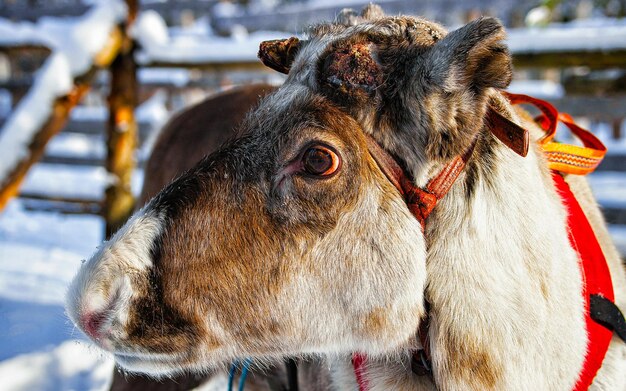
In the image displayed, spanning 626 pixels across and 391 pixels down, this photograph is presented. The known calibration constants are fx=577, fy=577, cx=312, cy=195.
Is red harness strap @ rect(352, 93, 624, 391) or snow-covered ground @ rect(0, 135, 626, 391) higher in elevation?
red harness strap @ rect(352, 93, 624, 391)

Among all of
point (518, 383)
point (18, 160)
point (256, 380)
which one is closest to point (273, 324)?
point (518, 383)

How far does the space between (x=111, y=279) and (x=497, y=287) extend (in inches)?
38.9

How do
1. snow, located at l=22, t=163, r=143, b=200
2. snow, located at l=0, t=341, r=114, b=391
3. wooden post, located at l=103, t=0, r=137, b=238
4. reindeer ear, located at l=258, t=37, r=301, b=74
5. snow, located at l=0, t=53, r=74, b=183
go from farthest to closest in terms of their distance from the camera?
snow, located at l=22, t=163, r=143, b=200, wooden post, located at l=103, t=0, r=137, b=238, snow, located at l=0, t=53, r=74, b=183, snow, located at l=0, t=341, r=114, b=391, reindeer ear, located at l=258, t=37, r=301, b=74

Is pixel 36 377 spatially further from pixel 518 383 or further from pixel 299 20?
pixel 299 20

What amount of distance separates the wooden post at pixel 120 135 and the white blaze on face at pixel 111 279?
413 centimetres

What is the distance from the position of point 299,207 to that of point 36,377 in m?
2.75

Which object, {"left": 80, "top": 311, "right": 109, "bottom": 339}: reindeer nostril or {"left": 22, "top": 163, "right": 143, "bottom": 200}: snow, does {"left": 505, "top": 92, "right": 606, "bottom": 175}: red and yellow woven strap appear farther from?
{"left": 22, "top": 163, "right": 143, "bottom": 200}: snow

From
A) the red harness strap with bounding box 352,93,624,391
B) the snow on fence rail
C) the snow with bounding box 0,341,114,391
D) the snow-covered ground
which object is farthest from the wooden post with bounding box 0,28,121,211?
the red harness strap with bounding box 352,93,624,391

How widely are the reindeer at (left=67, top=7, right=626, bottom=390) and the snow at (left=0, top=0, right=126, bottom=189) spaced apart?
3549mm

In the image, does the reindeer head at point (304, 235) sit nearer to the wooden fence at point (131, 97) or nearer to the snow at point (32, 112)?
the snow at point (32, 112)

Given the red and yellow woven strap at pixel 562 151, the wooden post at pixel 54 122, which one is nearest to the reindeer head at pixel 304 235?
the red and yellow woven strap at pixel 562 151

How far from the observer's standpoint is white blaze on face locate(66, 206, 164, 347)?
4.67 ft

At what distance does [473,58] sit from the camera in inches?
54.4

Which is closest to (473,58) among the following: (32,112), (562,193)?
(562,193)
